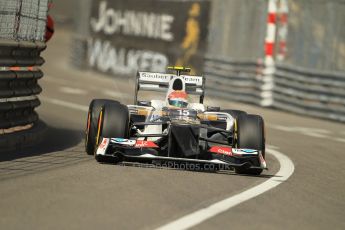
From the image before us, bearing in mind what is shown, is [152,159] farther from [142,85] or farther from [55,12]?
[55,12]

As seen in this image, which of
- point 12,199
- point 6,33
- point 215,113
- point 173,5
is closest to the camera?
point 12,199

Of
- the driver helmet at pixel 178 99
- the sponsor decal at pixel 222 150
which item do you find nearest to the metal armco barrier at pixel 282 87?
the driver helmet at pixel 178 99

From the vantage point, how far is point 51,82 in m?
29.1

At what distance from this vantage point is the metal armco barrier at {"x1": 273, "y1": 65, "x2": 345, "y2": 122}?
21.4 metres

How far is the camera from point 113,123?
1092 centimetres

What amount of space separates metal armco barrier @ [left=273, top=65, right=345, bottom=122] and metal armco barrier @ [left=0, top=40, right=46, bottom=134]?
368 inches

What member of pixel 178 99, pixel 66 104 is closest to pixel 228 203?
pixel 178 99

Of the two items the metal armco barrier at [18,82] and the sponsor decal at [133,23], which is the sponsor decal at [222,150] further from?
the sponsor decal at [133,23]

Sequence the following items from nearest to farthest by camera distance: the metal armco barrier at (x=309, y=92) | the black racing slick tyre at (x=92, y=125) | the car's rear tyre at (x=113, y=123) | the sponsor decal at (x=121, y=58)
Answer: the car's rear tyre at (x=113, y=123), the black racing slick tyre at (x=92, y=125), the metal armco barrier at (x=309, y=92), the sponsor decal at (x=121, y=58)

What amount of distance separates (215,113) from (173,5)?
1706 cm

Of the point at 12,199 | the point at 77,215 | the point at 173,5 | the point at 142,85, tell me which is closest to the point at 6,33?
the point at 142,85

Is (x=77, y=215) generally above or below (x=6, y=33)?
below

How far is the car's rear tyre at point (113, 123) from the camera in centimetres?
1088

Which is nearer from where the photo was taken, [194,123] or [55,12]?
[194,123]
